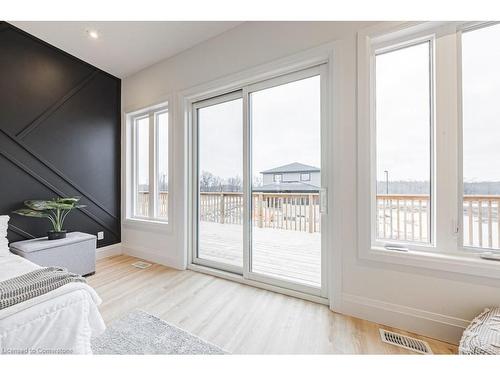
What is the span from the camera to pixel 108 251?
10.5ft

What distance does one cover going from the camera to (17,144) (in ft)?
7.80

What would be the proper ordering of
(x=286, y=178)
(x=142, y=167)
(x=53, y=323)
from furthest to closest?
(x=142, y=167) → (x=286, y=178) → (x=53, y=323)

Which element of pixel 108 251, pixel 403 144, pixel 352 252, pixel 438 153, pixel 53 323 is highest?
pixel 403 144

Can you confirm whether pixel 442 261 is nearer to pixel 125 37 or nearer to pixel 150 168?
pixel 150 168

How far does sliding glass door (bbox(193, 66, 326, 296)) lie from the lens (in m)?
2.08

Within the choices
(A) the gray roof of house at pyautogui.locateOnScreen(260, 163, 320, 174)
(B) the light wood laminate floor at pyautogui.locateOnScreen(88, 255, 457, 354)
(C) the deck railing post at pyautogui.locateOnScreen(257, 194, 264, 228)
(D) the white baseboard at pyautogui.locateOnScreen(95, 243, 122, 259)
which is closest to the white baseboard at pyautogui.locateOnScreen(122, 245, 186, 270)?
(D) the white baseboard at pyautogui.locateOnScreen(95, 243, 122, 259)

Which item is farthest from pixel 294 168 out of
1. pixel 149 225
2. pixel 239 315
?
pixel 149 225

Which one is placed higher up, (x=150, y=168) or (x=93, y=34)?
(x=93, y=34)

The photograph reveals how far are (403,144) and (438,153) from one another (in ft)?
0.81

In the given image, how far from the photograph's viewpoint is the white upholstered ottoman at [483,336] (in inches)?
41.9

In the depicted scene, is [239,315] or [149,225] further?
[149,225]

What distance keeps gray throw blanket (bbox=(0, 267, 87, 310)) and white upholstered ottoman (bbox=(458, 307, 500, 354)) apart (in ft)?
7.20

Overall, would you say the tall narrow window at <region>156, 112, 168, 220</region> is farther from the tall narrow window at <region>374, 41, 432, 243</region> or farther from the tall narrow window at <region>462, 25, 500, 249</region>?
the tall narrow window at <region>462, 25, 500, 249</region>
